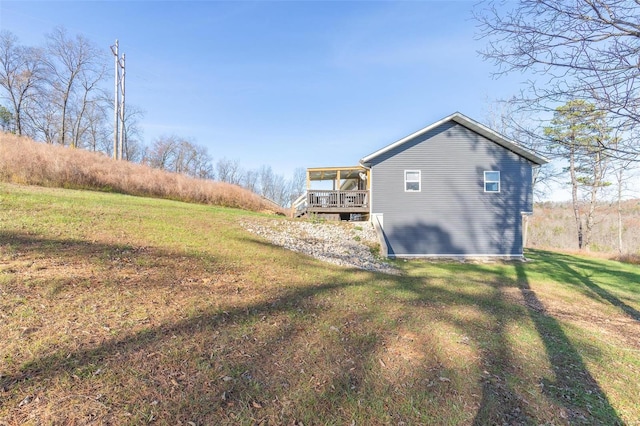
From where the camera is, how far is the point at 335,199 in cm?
1477

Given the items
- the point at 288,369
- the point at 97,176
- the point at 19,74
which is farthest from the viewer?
the point at 19,74

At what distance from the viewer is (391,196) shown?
12.5 meters

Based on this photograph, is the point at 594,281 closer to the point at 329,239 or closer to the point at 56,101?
the point at 329,239

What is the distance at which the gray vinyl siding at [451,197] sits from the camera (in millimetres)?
12328

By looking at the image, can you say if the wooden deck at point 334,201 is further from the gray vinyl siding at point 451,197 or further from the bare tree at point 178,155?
the bare tree at point 178,155

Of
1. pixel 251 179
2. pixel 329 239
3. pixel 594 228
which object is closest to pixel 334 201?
pixel 329 239

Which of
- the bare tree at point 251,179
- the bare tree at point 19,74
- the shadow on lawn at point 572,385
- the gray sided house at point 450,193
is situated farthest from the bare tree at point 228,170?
the shadow on lawn at point 572,385

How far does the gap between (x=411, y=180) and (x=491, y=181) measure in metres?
3.48

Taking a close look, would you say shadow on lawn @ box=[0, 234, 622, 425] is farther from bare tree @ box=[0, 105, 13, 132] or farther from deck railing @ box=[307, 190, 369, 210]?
bare tree @ box=[0, 105, 13, 132]

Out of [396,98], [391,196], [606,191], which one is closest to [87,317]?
[391,196]

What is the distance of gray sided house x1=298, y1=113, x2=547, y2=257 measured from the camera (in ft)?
40.4

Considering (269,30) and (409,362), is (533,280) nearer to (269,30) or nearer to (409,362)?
(409,362)

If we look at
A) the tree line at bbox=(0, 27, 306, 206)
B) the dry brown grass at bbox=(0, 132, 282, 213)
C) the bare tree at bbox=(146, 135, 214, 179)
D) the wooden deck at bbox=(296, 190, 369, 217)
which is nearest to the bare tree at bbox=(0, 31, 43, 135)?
the tree line at bbox=(0, 27, 306, 206)

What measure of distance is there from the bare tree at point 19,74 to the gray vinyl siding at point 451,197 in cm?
2948
